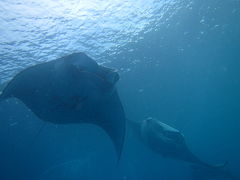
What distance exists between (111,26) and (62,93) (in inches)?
436

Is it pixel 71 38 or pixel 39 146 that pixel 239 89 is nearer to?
pixel 39 146

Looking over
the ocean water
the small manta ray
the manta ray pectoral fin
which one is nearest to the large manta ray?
the manta ray pectoral fin

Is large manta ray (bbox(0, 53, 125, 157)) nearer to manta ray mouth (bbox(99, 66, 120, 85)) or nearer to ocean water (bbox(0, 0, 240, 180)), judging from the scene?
manta ray mouth (bbox(99, 66, 120, 85))

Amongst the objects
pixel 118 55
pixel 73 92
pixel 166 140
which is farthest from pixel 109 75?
pixel 118 55

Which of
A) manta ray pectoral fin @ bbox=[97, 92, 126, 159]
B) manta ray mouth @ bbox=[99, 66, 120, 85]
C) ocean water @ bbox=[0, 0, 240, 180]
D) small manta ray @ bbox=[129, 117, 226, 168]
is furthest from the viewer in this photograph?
ocean water @ bbox=[0, 0, 240, 180]

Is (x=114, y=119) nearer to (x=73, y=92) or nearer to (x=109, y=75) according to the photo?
(x=73, y=92)

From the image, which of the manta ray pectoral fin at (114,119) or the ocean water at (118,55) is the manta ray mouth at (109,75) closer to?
the manta ray pectoral fin at (114,119)

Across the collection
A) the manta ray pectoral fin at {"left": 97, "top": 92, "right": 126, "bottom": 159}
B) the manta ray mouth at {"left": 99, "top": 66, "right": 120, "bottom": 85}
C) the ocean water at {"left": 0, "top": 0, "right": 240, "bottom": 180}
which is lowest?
the ocean water at {"left": 0, "top": 0, "right": 240, "bottom": 180}

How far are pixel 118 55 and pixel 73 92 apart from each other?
1465 cm

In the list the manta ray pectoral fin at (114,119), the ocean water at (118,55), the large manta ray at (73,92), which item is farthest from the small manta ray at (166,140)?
the large manta ray at (73,92)

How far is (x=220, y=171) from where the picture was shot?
2025cm

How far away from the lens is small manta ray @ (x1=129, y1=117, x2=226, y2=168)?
40.5 ft

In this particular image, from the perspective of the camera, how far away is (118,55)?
20.0 metres

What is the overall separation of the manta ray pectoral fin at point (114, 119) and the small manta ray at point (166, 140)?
19.4 ft
